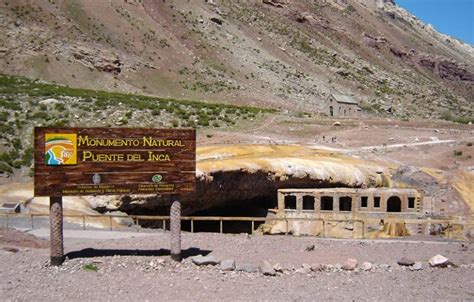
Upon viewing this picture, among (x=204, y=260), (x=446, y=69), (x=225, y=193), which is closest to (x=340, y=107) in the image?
(x=225, y=193)

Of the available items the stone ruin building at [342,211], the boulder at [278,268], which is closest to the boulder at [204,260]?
the boulder at [278,268]

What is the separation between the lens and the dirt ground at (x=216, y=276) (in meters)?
12.4

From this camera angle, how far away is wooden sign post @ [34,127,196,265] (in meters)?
13.9

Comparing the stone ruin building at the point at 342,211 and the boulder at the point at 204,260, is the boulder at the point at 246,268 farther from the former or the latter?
the stone ruin building at the point at 342,211

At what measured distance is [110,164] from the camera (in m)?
14.4

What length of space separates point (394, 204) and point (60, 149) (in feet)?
70.8

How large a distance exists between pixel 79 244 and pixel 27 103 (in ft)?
97.1

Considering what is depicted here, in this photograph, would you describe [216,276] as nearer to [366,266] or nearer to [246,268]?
[246,268]

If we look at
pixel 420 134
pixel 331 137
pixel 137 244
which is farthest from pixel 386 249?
pixel 420 134

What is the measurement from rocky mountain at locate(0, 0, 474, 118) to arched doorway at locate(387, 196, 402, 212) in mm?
41395

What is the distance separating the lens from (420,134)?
47844 millimetres

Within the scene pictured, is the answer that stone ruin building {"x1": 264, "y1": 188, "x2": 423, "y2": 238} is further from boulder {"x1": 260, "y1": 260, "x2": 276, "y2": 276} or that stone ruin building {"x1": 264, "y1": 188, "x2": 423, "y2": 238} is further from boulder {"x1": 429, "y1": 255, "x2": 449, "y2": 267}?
boulder {"x1": 260, "y1": 260, "x2": 276, "y2": 276}

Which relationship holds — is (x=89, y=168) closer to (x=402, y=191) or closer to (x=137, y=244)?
(x=137, y=244)

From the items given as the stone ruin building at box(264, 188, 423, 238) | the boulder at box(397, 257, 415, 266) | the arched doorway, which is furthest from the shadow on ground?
the arched doorway
